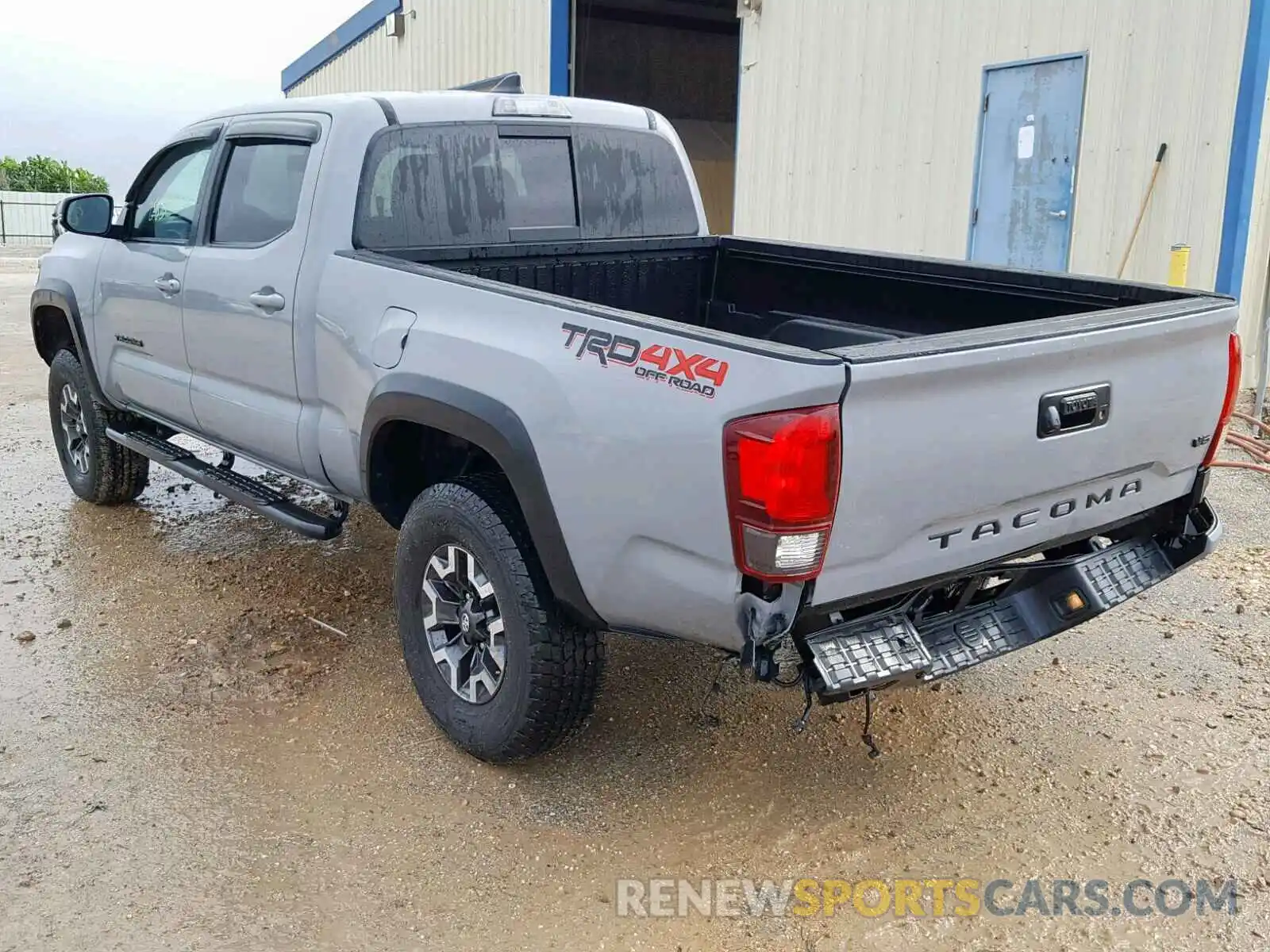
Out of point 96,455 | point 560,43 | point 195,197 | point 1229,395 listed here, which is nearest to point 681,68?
point 560,43

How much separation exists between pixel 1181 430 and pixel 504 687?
2049 millimetres

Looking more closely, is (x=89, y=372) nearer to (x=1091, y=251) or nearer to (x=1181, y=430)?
(x=1181, y=430)

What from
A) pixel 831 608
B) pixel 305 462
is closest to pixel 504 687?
pixel 831 608

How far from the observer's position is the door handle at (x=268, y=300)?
4.02 metres

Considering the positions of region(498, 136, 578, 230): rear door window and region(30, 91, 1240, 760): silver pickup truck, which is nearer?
region(30, 91, 1240, 760): silver pickup truck

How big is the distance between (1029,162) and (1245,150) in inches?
61.6

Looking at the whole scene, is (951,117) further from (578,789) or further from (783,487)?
(783,487)

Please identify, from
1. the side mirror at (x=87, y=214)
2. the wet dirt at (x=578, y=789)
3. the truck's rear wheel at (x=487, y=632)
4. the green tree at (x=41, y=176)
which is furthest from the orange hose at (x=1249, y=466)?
the green tree at (x=41, y=176)

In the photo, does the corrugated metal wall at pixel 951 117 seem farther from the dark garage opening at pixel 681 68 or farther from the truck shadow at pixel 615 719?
the dark garage opening at pixel 681 68

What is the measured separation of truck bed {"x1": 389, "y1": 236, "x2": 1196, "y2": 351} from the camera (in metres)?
3.78

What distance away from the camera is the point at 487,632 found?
337cm

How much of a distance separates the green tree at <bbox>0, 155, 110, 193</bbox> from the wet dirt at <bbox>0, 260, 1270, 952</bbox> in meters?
48.7

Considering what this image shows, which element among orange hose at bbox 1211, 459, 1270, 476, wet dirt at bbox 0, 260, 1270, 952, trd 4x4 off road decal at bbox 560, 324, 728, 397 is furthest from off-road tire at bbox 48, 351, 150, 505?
orange hose at bbox 1211, 459, 1270, 476

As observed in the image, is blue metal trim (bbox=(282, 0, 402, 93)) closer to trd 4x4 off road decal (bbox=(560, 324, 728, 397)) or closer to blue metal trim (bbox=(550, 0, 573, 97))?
blue metal trim (bbox=(550, 0, 573, 97))
